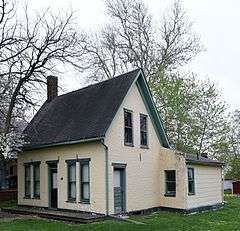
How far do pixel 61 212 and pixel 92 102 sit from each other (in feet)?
21.5

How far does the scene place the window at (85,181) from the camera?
76.4 feet

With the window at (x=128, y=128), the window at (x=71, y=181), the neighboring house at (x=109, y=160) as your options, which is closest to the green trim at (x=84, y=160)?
the neighboring house at (x=109, y=160)

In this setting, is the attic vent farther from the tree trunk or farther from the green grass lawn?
the green grass lawn

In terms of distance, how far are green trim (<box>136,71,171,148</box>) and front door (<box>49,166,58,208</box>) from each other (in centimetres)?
660

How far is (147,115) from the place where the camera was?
88.0 ft

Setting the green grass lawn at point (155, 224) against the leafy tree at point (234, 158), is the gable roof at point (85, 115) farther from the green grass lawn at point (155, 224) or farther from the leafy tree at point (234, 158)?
the leafy tree at point (234, 158)

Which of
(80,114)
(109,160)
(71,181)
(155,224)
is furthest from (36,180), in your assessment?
(155,224)

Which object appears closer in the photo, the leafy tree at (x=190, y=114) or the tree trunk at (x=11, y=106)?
the tree trunk at (x=11, y=106)

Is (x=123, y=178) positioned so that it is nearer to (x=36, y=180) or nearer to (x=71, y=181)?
(x=71, y=181)

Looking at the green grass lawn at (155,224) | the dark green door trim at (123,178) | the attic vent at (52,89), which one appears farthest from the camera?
the attic vent at (52,89)

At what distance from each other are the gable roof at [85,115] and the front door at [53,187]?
159 cm

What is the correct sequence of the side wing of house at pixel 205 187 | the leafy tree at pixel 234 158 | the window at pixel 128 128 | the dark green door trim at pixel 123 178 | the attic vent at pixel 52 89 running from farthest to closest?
the leafy tree at pixel 234 158, the attic vent at pixel 52 89, the side wing of house at pixel 205 187, the window at pixel 128 128, the dark green door trim at pixel 123 178

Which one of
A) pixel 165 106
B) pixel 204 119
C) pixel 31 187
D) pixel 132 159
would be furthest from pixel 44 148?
pixel 204 119

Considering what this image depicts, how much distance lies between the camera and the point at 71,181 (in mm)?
24516
